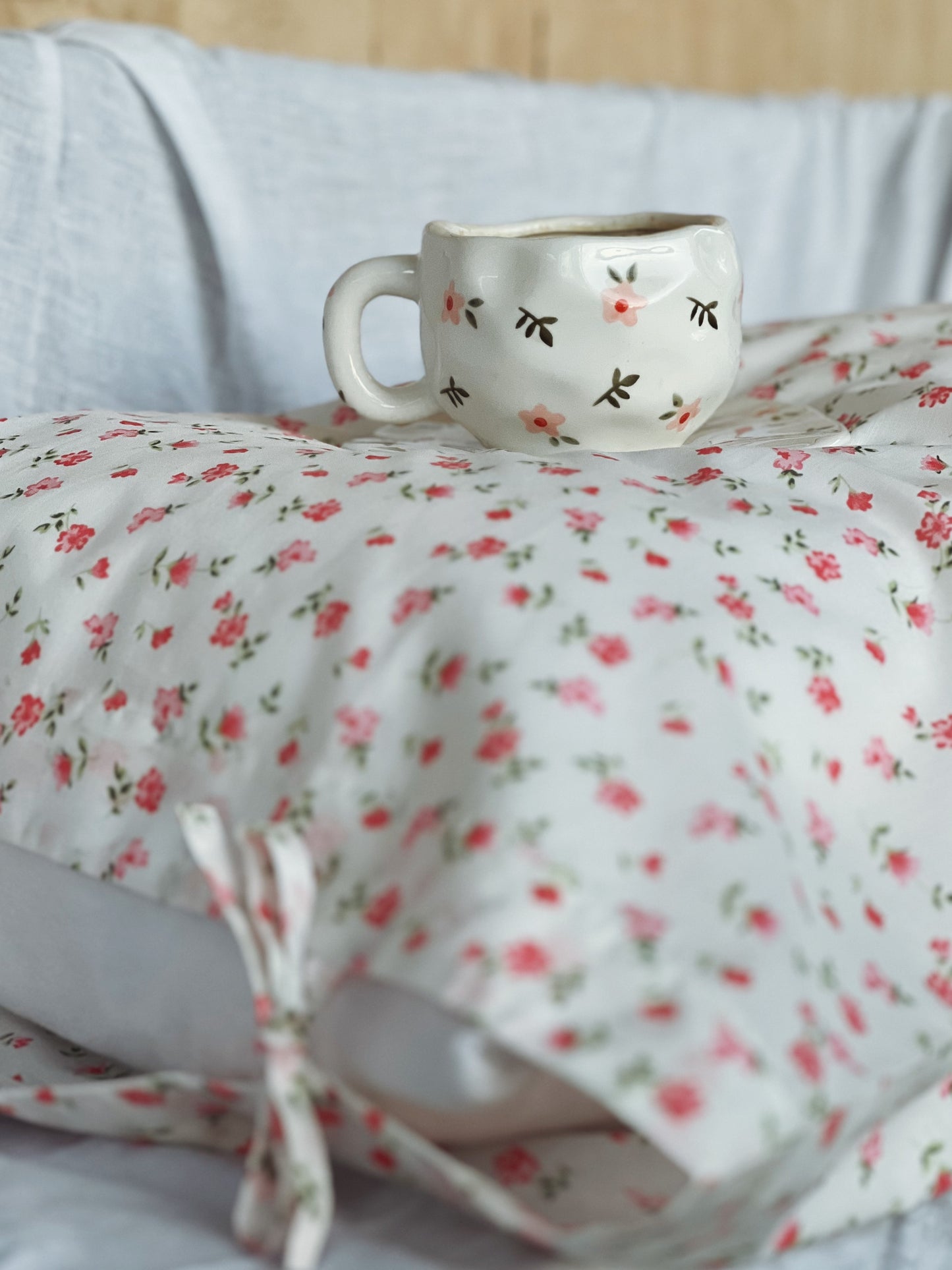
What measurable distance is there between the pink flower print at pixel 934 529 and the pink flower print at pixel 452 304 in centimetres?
20

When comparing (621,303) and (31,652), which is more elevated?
(621,303)

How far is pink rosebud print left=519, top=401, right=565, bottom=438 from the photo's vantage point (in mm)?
543

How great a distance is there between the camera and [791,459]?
1.65 ft

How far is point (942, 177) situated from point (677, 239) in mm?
667

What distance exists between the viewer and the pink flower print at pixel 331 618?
16.3 inches

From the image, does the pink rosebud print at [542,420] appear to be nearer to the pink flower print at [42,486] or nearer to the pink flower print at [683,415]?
the pink flower print at [683,415]

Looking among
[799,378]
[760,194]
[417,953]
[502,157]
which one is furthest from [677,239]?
[760,194]

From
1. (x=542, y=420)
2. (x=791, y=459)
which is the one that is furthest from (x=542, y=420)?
(x=791, y=459)

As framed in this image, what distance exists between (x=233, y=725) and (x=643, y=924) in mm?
149

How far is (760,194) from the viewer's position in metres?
1.06

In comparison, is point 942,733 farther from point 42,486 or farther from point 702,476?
point 42,486

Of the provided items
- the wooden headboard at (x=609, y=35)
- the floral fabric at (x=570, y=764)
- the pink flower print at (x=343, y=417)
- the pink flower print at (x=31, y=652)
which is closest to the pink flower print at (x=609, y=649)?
the floral fabric at (x=570, y=764)

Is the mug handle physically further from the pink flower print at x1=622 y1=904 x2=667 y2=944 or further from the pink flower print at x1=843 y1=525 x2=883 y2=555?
the pink flower print at x1=622 y1=904 x2=667 y2=944

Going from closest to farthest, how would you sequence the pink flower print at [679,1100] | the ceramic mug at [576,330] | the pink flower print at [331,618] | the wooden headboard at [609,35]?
the pink flower print at [679,1100]
the pink flower print at [331,618]
the ceramic mug at [576,330]
the wooden headboard at [609,35]
